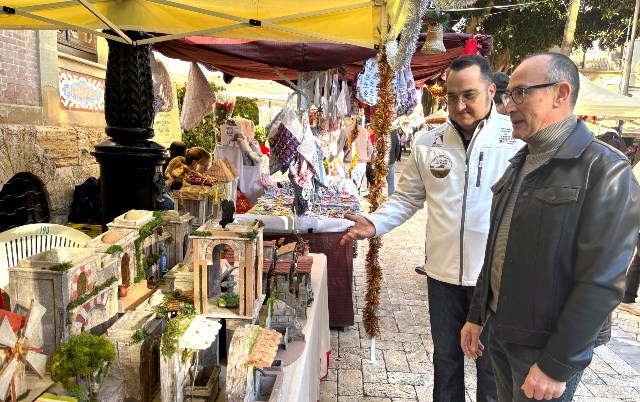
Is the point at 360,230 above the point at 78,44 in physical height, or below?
below

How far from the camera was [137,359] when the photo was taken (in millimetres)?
1524

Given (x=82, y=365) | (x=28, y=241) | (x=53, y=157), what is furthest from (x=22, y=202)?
(x=82, y=365)

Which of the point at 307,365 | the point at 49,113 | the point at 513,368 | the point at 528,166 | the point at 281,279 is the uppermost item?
the point at 49,113

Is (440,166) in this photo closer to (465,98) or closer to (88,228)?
(465,98)

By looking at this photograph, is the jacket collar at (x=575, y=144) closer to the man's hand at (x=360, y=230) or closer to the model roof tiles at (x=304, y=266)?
the man's hand at (x=360, y=230)

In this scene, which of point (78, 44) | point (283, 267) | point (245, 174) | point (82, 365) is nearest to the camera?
point (82, 365)

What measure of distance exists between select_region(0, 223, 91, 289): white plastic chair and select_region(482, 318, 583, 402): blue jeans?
7.09 ft

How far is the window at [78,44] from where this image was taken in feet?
19.5

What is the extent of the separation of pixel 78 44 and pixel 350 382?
5555 millimetres

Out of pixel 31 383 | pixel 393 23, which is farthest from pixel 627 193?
pixel 31 383

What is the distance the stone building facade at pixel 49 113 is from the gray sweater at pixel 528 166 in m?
4.76

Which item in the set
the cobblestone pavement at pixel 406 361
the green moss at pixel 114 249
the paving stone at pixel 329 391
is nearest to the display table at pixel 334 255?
the cobblestone pavement at pixel 406 361

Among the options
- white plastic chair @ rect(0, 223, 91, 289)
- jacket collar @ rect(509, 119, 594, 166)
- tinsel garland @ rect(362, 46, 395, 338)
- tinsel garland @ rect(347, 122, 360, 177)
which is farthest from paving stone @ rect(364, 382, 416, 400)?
tinsel garland @ rect(347, 122, 360, 177)

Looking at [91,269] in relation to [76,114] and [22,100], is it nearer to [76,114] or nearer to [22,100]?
[22,100]
